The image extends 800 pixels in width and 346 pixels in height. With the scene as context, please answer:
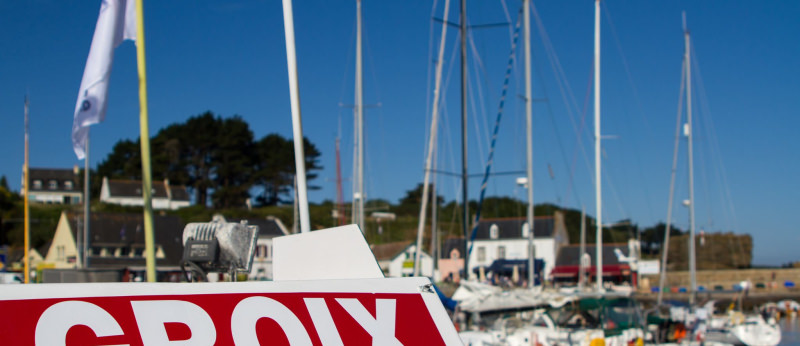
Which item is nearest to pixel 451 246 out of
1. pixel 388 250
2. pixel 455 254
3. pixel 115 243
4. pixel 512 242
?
pixel 455 254

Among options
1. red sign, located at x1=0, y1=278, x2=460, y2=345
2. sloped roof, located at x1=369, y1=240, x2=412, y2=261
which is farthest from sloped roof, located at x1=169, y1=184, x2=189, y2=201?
red sign, located at x1=0, y1=278, x2=460, y2=345

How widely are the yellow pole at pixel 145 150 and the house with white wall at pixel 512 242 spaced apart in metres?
65.6

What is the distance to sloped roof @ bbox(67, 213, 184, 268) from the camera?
6125 centimetres

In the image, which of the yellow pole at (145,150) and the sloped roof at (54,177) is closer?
the yellow pole at (145,150)

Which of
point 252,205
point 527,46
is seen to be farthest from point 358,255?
point 252,205

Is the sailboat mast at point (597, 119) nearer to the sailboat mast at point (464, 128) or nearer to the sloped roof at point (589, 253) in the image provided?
the sailboat mast at point (464, 128)

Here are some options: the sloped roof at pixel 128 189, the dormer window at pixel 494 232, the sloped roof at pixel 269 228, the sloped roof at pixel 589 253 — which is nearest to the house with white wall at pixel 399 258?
the dormer window at pixel 494 232

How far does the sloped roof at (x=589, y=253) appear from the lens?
69.2 m

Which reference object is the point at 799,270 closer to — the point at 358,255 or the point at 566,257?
the point at 566,257

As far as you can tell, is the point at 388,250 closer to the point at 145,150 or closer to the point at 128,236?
the point at 128,236

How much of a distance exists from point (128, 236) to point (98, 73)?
201 ft

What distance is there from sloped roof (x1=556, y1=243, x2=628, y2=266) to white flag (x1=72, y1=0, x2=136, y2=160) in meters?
64.4

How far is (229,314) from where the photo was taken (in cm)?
351

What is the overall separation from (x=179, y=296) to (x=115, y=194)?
342 feet
